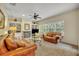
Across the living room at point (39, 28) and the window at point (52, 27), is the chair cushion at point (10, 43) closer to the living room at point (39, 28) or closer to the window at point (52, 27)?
the living room at point (39, 28)

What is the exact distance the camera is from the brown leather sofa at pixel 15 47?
2229 millimetres

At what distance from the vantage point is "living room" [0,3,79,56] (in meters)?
2.25

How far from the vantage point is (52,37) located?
2.35 metres

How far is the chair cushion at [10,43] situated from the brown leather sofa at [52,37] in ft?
2.04

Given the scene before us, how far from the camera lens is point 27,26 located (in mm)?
2301

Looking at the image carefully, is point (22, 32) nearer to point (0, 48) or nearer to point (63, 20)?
point (0, 48)

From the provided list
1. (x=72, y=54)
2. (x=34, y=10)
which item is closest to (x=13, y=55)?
(x=34, y=10)

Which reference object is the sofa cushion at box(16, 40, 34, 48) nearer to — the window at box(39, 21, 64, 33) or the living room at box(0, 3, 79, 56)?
the living room at box(0, 3, 79, 56)

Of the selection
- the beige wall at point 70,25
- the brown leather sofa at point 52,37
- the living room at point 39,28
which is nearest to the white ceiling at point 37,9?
the living room at point 39,28

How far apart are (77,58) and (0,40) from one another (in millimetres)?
1617

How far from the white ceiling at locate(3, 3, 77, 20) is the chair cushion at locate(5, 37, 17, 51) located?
493mm

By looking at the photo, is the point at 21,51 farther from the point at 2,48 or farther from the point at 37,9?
the point at 37,9

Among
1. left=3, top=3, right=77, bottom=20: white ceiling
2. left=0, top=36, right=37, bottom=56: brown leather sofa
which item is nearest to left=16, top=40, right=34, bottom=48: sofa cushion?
left=0, top=36, right=37, bottom=56: brown leather sofa

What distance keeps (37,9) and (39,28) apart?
0.39 m
